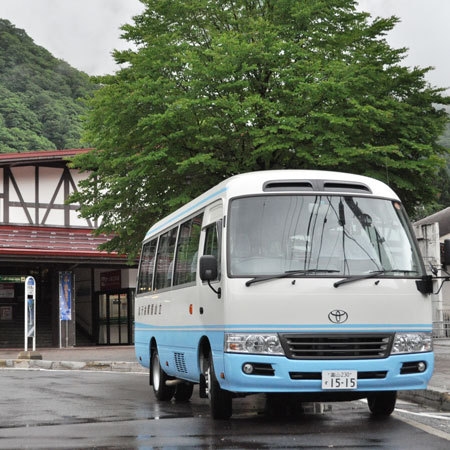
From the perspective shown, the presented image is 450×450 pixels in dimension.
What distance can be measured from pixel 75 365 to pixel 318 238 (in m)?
15.7

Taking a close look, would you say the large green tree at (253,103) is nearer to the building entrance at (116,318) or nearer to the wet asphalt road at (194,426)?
the wet asphalt road at (194,426)

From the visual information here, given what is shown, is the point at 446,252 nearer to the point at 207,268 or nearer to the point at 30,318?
the point at 207,268

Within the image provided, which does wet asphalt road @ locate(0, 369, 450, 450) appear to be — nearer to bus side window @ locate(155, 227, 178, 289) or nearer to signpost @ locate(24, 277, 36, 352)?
bus side window @ locate(155, 227, 178, 289)

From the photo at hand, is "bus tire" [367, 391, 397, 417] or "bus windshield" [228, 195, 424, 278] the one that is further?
"bus tire" [367, 391, 397, 417]

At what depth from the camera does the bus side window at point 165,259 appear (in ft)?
43.2

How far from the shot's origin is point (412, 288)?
33.0ft

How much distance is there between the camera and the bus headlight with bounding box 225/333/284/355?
9594 millimetres

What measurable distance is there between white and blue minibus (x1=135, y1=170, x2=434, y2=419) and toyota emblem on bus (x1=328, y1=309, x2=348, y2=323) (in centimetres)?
1

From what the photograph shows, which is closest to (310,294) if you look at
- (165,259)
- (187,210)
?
(187,210)

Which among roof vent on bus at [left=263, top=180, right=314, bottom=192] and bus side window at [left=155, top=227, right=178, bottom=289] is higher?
roof vent on bus at [left=263, top=180, right=314, bottom=192]

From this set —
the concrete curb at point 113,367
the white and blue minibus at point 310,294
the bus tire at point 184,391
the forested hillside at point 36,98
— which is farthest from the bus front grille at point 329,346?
the forested hillside at point 36,98

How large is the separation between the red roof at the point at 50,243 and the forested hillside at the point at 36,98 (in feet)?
106

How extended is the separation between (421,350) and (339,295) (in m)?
1.13

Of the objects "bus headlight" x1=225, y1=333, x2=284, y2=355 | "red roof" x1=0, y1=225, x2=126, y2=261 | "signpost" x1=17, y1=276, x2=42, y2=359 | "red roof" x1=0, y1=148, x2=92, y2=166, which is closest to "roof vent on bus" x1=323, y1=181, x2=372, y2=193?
"bus headlight" x1=225, y1=333, x2=284, y2=355
